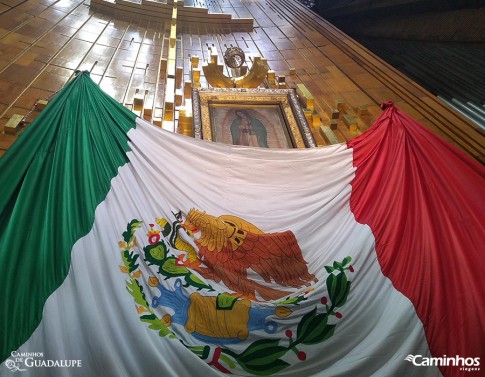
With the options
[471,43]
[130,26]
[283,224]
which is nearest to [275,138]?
[283,224]

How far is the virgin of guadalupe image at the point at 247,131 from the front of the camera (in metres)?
2.53

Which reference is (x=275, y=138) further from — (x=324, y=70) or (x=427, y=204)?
(x=324, y=70)

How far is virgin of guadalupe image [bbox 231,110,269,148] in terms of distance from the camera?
2.53 meters

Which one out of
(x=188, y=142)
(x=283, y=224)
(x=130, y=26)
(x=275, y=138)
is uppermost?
(x=130, y=26)

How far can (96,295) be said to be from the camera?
4.35 feet

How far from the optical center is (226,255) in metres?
1.66

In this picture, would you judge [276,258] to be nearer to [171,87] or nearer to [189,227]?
[189,227]

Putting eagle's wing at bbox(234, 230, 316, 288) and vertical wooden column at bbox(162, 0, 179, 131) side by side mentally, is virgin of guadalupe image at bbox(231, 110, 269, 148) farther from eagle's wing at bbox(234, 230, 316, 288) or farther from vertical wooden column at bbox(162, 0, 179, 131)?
eagle's wing at bbox(234, 230, 316, 288)

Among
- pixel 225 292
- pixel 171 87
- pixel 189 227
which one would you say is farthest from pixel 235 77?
pixel 225 292

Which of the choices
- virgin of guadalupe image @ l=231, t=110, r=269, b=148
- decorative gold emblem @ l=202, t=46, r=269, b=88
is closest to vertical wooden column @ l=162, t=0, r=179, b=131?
decorative gold emblem @ l=202, t=46, r=269, b=88

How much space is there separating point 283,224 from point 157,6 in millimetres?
3756

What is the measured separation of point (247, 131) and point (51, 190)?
139 centimetres

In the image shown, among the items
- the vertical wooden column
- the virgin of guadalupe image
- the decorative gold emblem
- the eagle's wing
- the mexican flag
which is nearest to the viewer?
the mexican flag

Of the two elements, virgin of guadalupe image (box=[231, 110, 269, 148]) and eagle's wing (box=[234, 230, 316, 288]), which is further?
virgin of guadalupe image (box=[231, 110, 269, 148])
